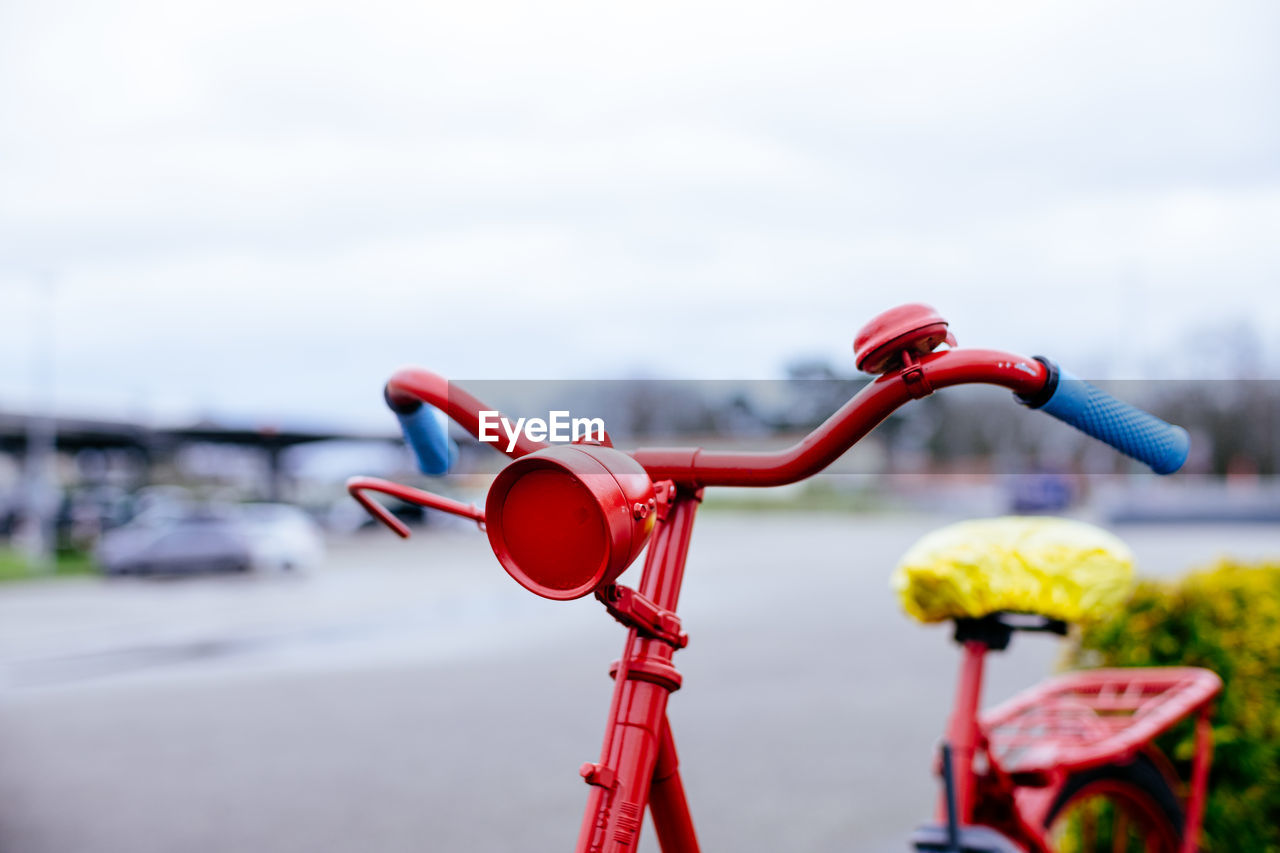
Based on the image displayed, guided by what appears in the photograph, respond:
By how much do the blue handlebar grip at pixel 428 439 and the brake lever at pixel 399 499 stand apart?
8 centimetres

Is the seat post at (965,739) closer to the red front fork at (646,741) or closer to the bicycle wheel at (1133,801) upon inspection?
the bicycle wheel at (1133,801)

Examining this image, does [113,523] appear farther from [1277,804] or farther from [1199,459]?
[1199,459]

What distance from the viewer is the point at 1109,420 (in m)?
1.26

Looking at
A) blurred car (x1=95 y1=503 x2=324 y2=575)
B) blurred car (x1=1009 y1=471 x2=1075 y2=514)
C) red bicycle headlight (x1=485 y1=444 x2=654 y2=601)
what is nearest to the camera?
red bicycle headlight (x1=485 y1=444 x2=654 y2=601)

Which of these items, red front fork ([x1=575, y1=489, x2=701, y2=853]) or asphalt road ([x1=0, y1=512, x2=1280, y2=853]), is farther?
asphalt road ([x1=0, y1=512, x2=1280, y2=853])

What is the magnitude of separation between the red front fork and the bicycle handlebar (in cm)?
6

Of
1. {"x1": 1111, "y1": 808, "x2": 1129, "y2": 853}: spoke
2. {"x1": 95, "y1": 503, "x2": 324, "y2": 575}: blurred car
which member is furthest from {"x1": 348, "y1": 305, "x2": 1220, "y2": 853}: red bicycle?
{"x1": 95, "y1": 503, "x2": 324, "y2": 575}: blurred car

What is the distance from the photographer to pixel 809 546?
23594 millimetres

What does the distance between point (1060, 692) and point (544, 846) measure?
2.48 m

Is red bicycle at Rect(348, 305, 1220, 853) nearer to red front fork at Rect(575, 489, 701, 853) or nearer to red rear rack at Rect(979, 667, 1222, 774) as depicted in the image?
red front fork at Rect(575, 489, 701, 853)

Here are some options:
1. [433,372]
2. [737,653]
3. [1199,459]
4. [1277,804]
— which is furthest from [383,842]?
[1199,459]

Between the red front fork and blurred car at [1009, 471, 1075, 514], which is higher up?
the red front fork

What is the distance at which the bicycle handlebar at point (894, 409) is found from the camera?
119 centimetres

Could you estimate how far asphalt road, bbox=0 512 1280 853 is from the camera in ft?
16.2
